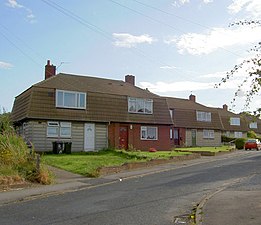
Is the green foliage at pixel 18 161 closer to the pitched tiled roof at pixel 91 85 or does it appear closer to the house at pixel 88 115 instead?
the house at pixel 88 115

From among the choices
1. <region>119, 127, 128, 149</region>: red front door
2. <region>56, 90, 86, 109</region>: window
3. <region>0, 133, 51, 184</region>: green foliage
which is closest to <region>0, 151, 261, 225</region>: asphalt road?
<region>0, 133, 51, 184</region>: green foliage

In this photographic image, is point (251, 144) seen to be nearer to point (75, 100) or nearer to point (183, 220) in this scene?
point (75, 100)

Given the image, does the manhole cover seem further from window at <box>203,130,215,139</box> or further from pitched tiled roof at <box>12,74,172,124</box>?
window at <box>203,130,215,139</box>

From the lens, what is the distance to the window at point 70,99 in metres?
31.5

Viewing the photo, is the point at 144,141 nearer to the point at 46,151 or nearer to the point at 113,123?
the point at 113,123

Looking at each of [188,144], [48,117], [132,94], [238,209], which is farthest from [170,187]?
[188,144]

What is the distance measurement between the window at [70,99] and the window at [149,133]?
22.1ft

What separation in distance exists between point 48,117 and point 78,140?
3436 mm

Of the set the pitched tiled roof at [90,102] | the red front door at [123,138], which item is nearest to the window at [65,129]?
the pitched tiled roof at [90,102]

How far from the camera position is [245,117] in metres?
8.23

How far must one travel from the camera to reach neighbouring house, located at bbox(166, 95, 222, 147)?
48969mm

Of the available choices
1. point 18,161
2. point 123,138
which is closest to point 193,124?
point 123,138

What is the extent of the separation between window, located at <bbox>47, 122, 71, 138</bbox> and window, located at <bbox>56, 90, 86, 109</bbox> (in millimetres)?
1528

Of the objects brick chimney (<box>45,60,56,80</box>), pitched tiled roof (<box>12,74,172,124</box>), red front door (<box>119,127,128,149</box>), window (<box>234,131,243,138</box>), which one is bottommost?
red front door (<box>119,127,128,149</box>)
